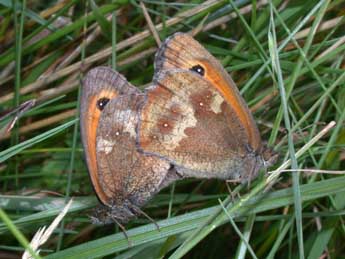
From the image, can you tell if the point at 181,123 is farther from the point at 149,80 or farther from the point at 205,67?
the point at 149,80

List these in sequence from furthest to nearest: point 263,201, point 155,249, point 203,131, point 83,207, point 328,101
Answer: point 328,101
point 203,131
point 83,207
point 155,249
point 263,201

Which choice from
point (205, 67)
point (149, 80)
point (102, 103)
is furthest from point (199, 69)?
point (149, 80)

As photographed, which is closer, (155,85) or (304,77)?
(155,85)

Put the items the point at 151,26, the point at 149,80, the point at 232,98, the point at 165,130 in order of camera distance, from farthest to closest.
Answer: the point at 149,80, the point at 151,26, the point at 165,130, the point at 232,98

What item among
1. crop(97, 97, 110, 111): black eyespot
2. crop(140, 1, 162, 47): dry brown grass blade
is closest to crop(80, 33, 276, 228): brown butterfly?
crop(97, 97, 110, 111): black eyespot

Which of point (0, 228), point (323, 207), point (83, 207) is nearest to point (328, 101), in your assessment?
point (323, 207)

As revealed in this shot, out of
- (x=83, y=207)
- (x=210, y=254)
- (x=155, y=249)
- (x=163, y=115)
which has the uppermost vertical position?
(x=163, y=115)

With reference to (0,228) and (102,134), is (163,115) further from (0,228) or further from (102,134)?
(0,228)
